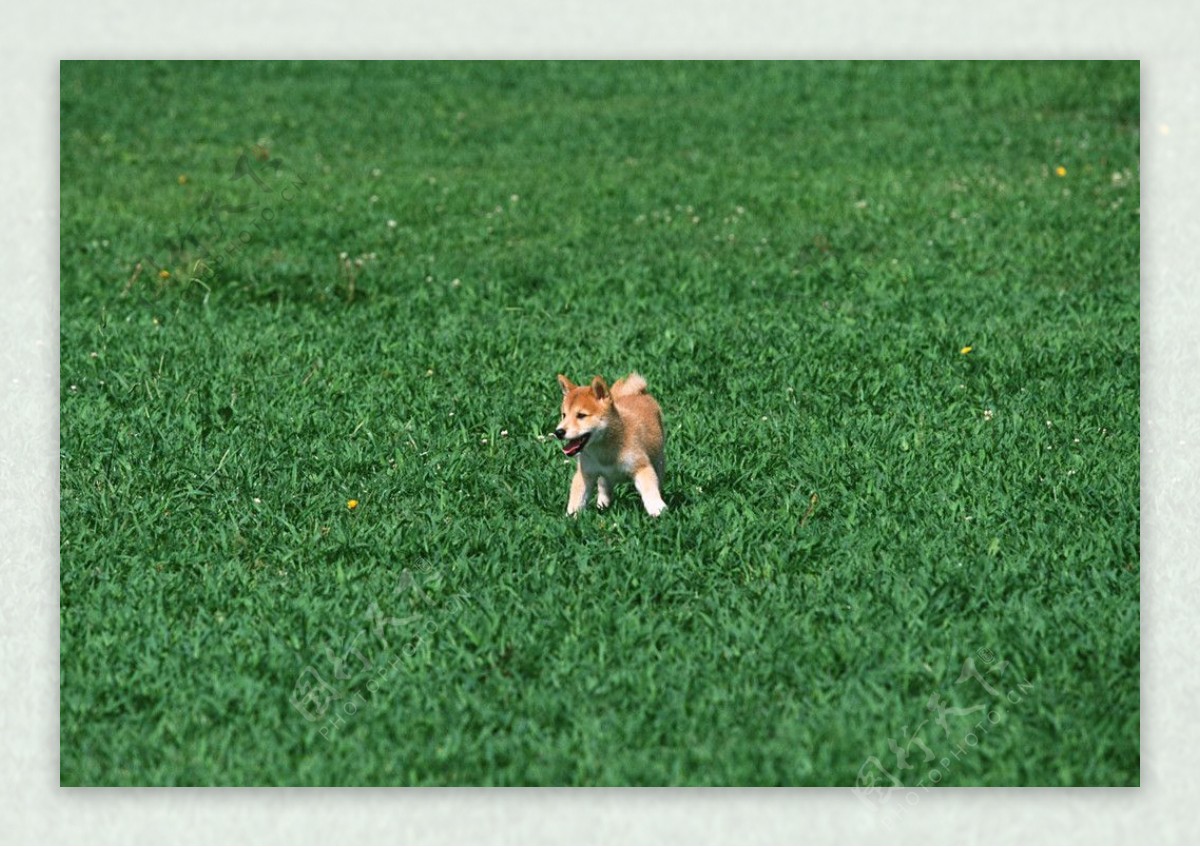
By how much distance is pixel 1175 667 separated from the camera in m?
5.02

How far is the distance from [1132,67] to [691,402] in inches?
362

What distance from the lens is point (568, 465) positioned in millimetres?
6891

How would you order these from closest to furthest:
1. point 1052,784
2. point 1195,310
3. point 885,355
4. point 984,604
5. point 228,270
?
point 1052,784 → point 984,604 → point 1195,310 → point 885,355 → point 228,270

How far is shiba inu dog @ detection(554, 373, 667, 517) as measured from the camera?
5996 mm

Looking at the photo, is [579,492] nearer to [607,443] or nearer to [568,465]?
[607,443]

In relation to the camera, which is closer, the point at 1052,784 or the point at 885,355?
the point at 1052,784

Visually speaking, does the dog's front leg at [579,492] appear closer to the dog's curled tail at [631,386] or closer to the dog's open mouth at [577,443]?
the dog's open mouth at [577,443]

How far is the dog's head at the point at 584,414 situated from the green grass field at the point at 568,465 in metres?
0.37

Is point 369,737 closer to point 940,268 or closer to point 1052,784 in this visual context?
point 1052,784

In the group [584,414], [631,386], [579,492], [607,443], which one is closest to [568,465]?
[631,386]

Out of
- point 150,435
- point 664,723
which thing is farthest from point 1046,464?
point 150,435

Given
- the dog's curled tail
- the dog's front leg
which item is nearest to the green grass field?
the dog's front leg

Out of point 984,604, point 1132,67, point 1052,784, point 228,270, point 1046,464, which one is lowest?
point 1052,784

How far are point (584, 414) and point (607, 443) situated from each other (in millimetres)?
200
